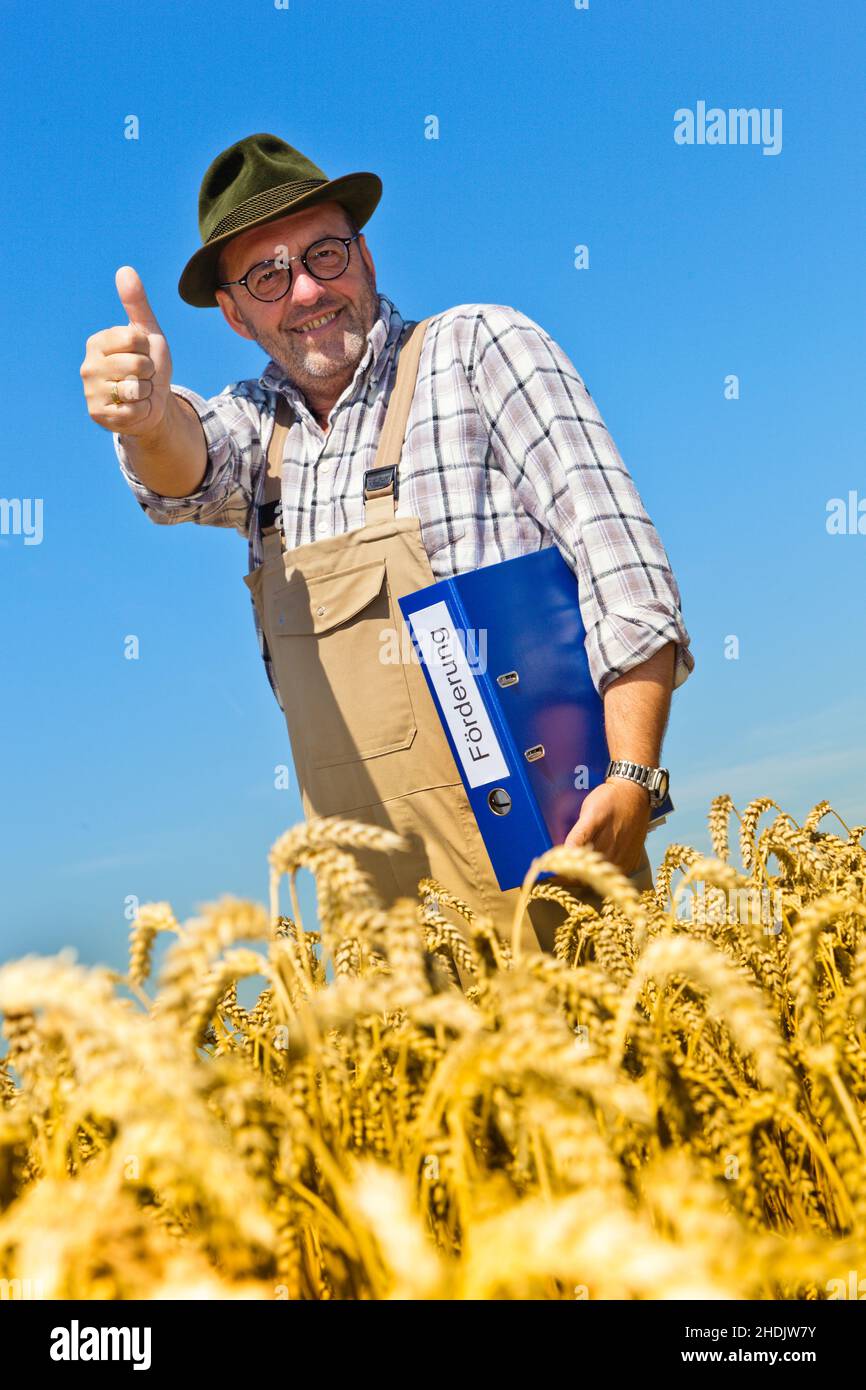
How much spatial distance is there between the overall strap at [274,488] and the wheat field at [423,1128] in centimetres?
220

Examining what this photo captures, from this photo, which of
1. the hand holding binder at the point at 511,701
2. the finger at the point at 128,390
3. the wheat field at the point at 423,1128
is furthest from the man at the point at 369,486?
the wheat field at the point at 423,1128

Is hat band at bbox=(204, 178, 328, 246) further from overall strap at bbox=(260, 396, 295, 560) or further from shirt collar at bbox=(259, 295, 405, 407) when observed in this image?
overall strap at bbox=(260, 396, 295, 560)

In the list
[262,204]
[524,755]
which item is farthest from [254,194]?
[524,755]

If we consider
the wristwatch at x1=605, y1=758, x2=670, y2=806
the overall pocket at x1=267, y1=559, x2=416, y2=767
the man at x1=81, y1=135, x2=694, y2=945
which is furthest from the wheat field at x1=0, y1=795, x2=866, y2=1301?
the overall pocket at x1=267, y1=559, x2=416, y2=767

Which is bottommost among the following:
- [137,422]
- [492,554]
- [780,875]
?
[780,875]

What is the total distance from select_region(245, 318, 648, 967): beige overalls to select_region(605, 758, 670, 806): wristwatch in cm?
44

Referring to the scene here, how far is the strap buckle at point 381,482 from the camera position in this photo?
3.30 m

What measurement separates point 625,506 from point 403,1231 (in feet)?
8.57

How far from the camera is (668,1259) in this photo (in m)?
0.58

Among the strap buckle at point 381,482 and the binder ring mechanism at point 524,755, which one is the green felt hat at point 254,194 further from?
the binder ring mechanism at point 524,755

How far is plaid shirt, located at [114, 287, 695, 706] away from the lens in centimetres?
298
